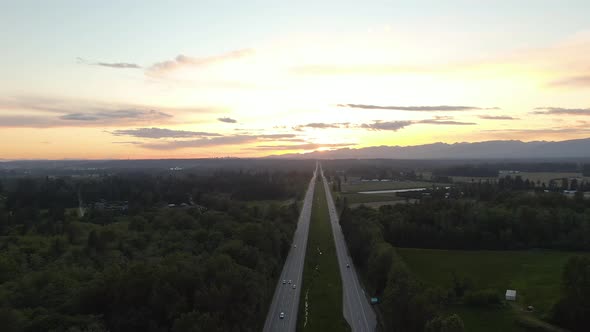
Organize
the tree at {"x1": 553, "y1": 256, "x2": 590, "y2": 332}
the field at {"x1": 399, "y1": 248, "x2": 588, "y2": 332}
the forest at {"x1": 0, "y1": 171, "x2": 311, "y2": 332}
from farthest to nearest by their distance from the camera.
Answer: the field at {"x1": 399, "y1": 248, "x2": 588, "y2": 332} → the tree at {"x1": 553, "y1": 256, "x2": 590, "y2": 332} → the forest at {"x1": 0, "y1": 171, "x2": 311, "y2": 332}

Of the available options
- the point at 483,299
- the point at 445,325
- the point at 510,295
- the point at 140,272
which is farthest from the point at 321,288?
the point at 445,325

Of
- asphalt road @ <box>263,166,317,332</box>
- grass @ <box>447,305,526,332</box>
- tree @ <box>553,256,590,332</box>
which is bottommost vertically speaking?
asphalt road @ <box>263,166,317,332</box>

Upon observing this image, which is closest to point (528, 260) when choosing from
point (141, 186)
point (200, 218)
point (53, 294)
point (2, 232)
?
point (200, 218)

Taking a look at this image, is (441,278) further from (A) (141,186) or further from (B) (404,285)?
(A) (141,186)

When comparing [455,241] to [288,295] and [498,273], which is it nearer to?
[498,273]

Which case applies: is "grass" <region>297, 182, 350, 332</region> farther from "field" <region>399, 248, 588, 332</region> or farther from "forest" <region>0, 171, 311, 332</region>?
"field" <region>399, 248, 588, 332</region>

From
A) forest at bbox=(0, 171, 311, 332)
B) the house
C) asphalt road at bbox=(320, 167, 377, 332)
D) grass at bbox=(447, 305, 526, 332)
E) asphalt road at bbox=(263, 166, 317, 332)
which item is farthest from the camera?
the house

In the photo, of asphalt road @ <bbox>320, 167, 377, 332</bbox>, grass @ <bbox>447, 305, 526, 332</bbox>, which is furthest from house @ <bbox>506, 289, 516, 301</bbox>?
asphalt road @ <bbox>320, 167, 377, 332</bbox>
